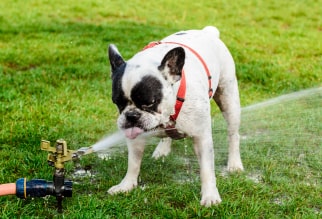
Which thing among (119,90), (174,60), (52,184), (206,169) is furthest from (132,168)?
(174,60)

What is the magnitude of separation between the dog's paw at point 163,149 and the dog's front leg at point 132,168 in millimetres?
709

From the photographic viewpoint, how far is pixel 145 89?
325 cm

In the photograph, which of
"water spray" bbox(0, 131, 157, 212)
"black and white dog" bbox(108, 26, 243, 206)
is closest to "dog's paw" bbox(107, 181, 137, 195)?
"black and white dog" bbox(108, 26, 243, 206)

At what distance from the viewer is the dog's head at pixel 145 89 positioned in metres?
3.25

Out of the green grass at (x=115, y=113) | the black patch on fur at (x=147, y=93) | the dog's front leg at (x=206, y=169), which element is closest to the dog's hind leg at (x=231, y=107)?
the green grass at (x=115, y=113)

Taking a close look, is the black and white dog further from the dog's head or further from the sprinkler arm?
the sprinkler arm

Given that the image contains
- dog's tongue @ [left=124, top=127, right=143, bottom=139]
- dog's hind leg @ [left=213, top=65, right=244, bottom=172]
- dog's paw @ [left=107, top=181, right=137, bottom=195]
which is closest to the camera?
dog's tongue @ [left=124, top=127, right=143, bottom=139]

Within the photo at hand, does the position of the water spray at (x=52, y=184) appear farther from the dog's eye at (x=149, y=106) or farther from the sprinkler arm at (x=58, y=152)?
the dog's eye at (x=149, y=106)

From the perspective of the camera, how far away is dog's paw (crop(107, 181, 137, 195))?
395cm

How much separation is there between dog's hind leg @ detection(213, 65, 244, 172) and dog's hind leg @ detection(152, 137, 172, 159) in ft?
1.79

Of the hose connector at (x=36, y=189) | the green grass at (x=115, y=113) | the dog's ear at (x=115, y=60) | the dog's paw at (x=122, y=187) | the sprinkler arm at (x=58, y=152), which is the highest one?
the dog's ear at (x=115, y=60)

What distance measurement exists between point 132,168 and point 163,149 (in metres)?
0.80

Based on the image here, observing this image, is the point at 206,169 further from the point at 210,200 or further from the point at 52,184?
the point at 52,184

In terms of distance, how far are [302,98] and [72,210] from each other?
393cm
